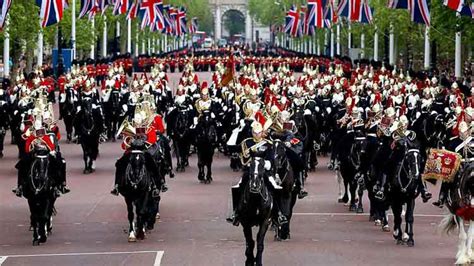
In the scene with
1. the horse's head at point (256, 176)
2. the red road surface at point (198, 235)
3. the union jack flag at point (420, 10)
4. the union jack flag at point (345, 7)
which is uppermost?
the union jack flag at point (345, 7)

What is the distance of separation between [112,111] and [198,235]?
2061 centimetres

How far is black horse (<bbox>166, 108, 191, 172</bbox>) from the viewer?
34875mm

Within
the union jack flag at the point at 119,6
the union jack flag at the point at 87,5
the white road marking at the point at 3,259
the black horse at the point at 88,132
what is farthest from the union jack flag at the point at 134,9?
the white road marking at the point at 3,259

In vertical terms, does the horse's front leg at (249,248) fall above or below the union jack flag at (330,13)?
below

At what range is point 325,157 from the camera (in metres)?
39.0

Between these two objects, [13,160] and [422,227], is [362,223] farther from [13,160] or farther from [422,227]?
[13,160]

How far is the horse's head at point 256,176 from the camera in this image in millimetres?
19559

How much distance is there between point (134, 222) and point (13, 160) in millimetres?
15007

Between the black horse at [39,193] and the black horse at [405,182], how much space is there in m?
5.32

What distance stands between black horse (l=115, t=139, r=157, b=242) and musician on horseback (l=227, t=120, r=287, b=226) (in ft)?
8.43

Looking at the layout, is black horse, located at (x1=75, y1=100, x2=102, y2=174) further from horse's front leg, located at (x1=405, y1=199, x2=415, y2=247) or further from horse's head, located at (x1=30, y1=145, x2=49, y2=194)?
horse's front leg, located at (x1=405, y1=199, x2=415, y2=247)

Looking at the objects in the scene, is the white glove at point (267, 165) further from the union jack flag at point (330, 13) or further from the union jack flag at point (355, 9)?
the union jack flag at point (330, 13)

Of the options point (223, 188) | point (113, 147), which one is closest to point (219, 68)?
point (113, 147)

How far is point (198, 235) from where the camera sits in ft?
77.7
